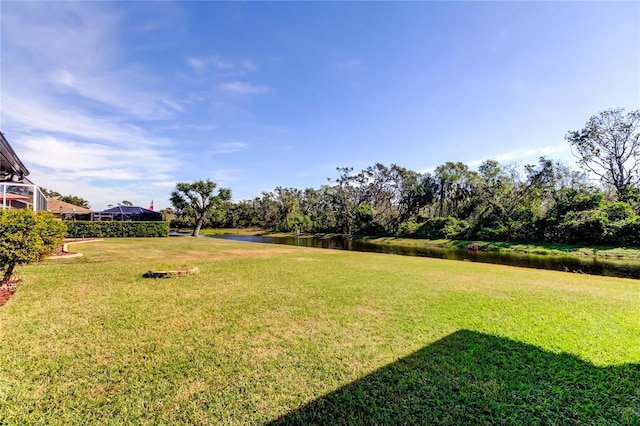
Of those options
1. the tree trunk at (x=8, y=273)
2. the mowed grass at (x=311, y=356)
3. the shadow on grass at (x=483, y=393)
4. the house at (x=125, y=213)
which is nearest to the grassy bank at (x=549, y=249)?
the mowed grass at (x=311, y=356)

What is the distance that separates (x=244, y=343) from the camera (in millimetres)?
4008

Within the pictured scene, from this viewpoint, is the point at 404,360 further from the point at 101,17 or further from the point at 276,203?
the point at 276,203

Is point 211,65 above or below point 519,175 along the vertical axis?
above

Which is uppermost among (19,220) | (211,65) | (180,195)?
(211,65)

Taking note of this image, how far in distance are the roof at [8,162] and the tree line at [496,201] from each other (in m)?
22.5

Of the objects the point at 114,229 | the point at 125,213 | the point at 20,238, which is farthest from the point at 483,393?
the point at 125,213

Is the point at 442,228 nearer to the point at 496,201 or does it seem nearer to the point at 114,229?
the point at 496,201

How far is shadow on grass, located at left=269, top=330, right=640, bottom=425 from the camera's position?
258cm

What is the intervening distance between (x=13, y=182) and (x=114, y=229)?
15710 mm

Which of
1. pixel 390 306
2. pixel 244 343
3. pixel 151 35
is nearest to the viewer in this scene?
pixel 244 343

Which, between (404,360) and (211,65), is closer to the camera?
(404,360)

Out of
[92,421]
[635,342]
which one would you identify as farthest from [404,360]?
[635,342]

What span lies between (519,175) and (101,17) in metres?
38.9

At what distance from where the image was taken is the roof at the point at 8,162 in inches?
248
